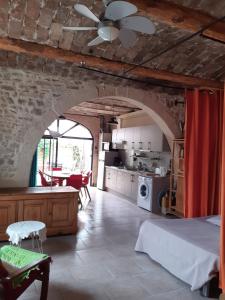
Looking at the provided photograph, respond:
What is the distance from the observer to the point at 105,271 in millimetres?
3109

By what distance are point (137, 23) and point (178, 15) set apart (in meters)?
0.67

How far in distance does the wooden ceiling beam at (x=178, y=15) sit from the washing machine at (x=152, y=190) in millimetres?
3860

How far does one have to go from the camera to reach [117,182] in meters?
8.25

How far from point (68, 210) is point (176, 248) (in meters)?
1.99

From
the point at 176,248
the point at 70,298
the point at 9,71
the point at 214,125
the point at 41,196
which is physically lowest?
the point at 70,298

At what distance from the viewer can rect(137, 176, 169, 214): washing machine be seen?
248 inches

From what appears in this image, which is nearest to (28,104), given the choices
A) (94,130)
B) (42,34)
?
(42,34)

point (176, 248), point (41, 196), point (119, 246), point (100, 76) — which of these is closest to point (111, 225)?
point (119, 246)

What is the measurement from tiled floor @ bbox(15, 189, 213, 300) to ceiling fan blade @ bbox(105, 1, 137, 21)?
Answer: 2.78 metres

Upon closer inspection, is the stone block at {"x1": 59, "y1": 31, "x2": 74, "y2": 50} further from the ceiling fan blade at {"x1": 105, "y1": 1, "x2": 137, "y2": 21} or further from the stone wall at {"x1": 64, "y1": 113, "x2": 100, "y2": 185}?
the stone wall at {"x1": 64, "y1": 113, "x2": 100, "y2": 185}

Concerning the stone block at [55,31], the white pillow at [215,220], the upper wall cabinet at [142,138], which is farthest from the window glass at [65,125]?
the white pillow at [215,220]

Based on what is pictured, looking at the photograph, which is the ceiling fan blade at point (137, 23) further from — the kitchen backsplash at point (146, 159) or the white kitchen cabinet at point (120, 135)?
the white kitchen cabinet at point (120, 135)

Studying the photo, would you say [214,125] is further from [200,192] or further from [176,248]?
[176,248]

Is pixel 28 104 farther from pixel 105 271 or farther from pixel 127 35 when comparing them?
pixel 105 271
